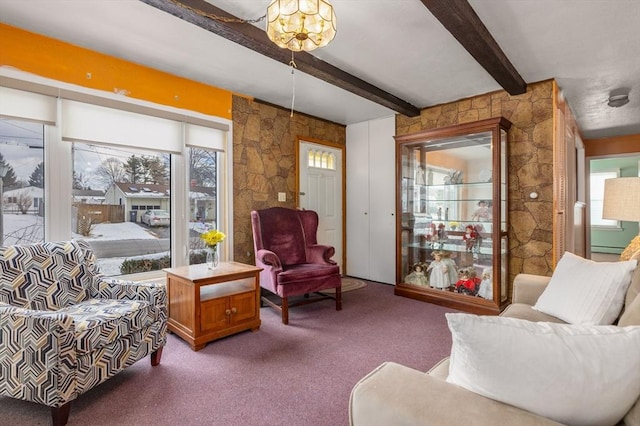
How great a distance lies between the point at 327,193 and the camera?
16.0 ft

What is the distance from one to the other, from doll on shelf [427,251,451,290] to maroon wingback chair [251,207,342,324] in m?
1.19

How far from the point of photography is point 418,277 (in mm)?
4035

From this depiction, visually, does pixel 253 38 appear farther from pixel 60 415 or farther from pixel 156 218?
pixel 60 415

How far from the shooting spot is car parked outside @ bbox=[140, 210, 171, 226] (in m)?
3.23

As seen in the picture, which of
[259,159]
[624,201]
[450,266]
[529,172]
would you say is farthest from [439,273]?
[259,159]

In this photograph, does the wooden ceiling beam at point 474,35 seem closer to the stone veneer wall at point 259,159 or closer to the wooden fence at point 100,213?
the stone veneer wall at point 259,159

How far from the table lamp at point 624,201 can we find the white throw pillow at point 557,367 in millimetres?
2059

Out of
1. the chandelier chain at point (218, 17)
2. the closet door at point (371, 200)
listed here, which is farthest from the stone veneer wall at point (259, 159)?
the chandelier chain at point (218, 17)

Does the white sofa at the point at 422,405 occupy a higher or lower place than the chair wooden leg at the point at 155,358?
higher

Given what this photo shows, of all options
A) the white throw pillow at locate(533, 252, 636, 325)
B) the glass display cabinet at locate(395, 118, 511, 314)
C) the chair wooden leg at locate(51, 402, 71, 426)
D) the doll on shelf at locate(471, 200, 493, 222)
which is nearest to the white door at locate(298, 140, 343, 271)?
the glass display cabinet at locate(395, 118, 511, 314)

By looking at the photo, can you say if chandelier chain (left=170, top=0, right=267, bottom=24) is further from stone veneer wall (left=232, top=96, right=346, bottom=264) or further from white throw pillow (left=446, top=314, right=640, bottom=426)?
white throw pillow (left=446, top=314, right=640, bottom=426)

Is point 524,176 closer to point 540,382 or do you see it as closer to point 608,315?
point 608,315

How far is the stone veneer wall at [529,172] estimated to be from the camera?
330 cm

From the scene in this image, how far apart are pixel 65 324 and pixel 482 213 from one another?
12.2ft
